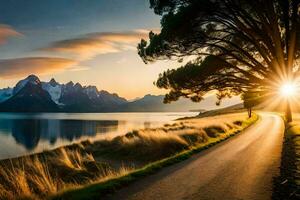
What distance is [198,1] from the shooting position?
683 inches

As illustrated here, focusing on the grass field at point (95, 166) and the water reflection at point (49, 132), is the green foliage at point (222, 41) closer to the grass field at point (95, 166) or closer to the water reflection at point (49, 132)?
the grass field at point (95, 166)

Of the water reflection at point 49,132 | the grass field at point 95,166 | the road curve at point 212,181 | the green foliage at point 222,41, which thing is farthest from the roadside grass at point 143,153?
the water reflection at point 49,132

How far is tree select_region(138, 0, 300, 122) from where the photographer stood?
17672mm

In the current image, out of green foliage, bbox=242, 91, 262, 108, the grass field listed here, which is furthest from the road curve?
green foliage, bbox=242, 91, 262, 108

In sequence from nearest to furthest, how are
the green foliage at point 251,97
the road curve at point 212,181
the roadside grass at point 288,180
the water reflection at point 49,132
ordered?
the roadside grass at point 288,180, the road curve at point 212,181, the green foliage at point 251,97, the water reflection at point 49,132

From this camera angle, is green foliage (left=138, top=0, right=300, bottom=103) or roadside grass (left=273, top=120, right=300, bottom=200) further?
green foliage (left=138, top=0, right=300, bottom=103)

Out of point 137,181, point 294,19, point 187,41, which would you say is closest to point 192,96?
point 187,41

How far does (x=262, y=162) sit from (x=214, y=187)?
5.54 metres

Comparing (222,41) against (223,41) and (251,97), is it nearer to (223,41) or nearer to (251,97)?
(223,41)

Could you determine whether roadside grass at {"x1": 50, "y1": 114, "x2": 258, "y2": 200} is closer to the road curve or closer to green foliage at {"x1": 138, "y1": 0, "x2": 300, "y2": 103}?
the road curve

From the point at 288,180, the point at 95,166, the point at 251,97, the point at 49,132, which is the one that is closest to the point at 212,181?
the point at 288,180

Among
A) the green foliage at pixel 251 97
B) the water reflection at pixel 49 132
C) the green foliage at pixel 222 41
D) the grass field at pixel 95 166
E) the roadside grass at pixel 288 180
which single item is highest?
the green foliage at pixel 222 41

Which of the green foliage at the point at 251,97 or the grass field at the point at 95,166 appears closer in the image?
the grass field at the point at 95,166

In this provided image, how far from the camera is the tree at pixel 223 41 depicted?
17672mm
